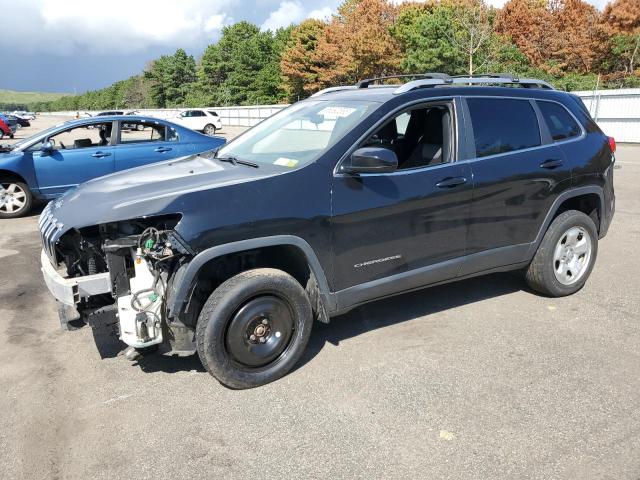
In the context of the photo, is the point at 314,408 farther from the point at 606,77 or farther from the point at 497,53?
the point at 606,77

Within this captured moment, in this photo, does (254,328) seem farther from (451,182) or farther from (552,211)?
(552,211)

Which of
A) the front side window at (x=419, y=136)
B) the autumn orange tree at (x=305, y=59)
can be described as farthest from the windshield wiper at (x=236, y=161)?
the autumn orange tree at (x=305, y=59)

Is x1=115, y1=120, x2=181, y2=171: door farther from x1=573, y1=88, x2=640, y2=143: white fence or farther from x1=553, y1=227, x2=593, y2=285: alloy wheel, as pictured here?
x1=573, y1=88, x2=640, y2=143: white fence

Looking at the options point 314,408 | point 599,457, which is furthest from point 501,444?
point 314,408

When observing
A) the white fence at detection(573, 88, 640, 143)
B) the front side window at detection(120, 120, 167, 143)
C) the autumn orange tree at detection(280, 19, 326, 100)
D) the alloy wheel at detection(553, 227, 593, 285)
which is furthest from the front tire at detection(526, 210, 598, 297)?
the autumn orange tree at detection(280, 19, 326, 100)

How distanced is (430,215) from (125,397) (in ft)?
7.83

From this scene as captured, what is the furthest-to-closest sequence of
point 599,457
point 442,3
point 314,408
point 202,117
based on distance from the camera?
point 442,3 → point 202,117 → point 314,408 → point 599,457

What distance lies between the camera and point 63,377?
371cm

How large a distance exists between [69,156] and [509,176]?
710cm

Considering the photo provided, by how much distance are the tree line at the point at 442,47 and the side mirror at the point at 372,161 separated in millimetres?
28795

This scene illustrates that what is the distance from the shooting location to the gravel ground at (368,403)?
2803 millimetres

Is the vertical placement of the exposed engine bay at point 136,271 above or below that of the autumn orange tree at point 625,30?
below

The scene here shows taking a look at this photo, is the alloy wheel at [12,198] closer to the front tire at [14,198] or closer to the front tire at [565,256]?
the front tire at [14,198]

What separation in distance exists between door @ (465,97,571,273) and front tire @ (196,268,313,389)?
60.5 inches
